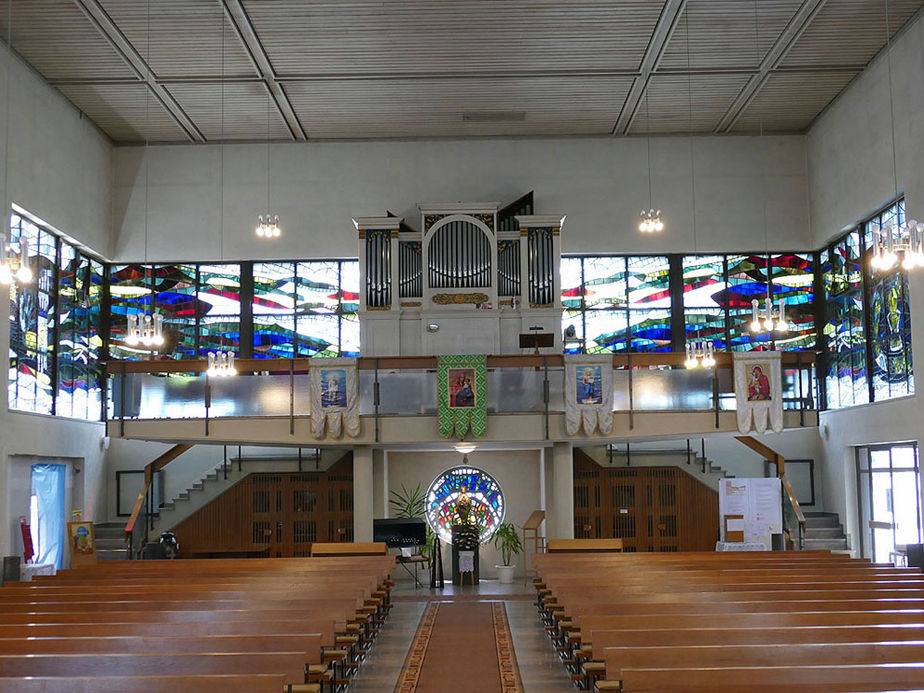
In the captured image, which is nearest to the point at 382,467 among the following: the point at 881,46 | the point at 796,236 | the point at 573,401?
the point at 573,401

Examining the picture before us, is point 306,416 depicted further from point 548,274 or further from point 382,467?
point 548,274

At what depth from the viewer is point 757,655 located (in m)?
7.00

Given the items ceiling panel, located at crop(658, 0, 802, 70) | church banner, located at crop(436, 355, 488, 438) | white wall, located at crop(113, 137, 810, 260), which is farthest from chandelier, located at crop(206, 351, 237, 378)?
ceiling panel, located at crop(658, 0, 802, 70)

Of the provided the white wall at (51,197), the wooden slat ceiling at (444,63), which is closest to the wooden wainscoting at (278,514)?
the white wall at (51,197)

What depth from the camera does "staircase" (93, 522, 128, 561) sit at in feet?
64.8

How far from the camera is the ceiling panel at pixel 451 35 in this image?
16109mm

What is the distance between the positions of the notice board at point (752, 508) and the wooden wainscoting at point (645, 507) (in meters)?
2.84

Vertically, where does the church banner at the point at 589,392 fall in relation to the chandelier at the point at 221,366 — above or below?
below

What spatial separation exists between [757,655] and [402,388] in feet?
36.1

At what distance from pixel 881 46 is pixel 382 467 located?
39.6 feet

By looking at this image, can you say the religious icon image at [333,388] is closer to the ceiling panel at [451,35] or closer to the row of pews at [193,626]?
the row of pews at [193,626]

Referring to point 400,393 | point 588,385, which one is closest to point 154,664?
point 400,393

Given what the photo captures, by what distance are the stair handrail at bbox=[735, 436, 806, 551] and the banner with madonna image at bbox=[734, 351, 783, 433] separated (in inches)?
86.0

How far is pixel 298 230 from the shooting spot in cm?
2244
